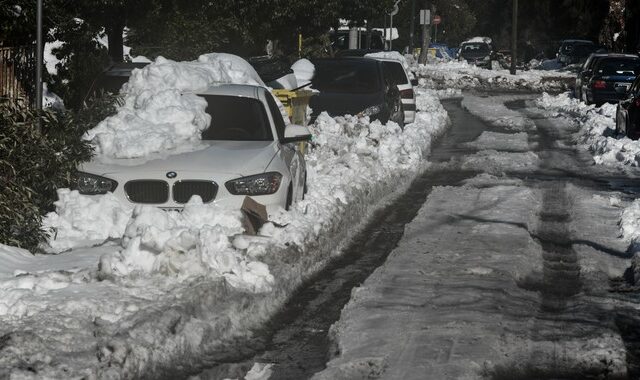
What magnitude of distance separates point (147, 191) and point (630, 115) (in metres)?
15.9

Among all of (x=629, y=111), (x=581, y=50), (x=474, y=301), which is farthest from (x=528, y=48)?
(x=474, y=301)

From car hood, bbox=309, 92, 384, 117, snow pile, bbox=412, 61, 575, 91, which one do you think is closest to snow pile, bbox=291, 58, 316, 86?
car hood, bbox=309, 92, 384, 117

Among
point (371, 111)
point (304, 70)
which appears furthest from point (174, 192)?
point (304, 70)

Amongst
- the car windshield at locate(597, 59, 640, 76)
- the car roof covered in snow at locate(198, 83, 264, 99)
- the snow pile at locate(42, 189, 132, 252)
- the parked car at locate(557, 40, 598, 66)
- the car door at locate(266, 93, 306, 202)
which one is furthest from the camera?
the parked car at locate(557, 40, 598, 66)

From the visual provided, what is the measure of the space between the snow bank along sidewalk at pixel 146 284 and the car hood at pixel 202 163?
475 millimetres

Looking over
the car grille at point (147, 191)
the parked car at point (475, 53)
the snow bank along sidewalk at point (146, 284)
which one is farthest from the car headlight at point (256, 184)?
the parked car at point (475, 53)

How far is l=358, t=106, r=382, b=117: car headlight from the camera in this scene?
2291 cm

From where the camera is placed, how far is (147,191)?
11.5m

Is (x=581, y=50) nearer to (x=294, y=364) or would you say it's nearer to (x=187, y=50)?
(x=187, y=50)

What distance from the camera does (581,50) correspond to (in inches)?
2532

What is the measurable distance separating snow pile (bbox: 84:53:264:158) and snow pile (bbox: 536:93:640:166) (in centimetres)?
1090

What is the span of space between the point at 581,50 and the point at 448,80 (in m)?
12.1

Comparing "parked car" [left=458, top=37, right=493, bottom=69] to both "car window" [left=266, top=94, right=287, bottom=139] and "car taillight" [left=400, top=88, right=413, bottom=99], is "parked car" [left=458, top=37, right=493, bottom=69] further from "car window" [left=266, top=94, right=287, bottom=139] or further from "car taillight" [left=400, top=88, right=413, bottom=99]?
"car window" [left=266, top=94, right=287, bottom=139]

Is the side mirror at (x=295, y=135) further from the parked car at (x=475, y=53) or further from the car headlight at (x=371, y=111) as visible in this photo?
the parked car at (x=475, y=53)
